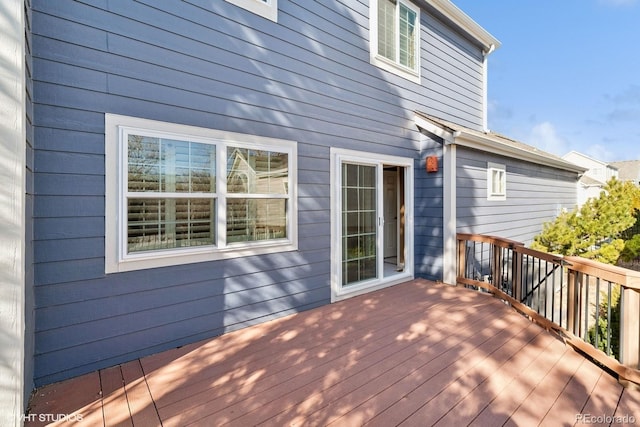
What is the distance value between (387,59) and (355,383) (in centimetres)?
448

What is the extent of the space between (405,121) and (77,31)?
4252 mm

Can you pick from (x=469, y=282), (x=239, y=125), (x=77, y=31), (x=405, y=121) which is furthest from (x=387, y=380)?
(x=405, y=121)

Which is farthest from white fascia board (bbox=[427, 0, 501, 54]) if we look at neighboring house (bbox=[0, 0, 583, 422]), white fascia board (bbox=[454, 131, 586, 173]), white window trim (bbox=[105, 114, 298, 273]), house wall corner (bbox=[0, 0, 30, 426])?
house wall corner (bbox=[0, 0, 30, 426])

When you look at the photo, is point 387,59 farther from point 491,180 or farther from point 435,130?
point 491,180

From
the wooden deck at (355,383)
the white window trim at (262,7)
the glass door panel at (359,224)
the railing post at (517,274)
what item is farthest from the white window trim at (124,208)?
the railing post at (517,274)

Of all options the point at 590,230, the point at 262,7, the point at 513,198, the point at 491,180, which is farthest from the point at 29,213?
the point at 590,230

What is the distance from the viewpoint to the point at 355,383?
228 centimetres

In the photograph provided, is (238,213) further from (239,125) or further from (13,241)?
(13,241)

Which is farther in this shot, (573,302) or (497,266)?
(497,266)

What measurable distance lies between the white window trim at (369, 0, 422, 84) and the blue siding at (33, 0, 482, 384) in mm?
128

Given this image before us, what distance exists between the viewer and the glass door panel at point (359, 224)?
4.38 m

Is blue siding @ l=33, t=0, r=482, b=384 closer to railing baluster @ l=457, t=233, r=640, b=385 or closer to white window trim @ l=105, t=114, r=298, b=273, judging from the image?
white window trim @ l=105, t=114, r=298, b=273

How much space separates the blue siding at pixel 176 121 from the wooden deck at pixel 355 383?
0.31 meters

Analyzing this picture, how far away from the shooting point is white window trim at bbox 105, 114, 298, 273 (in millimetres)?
2496
